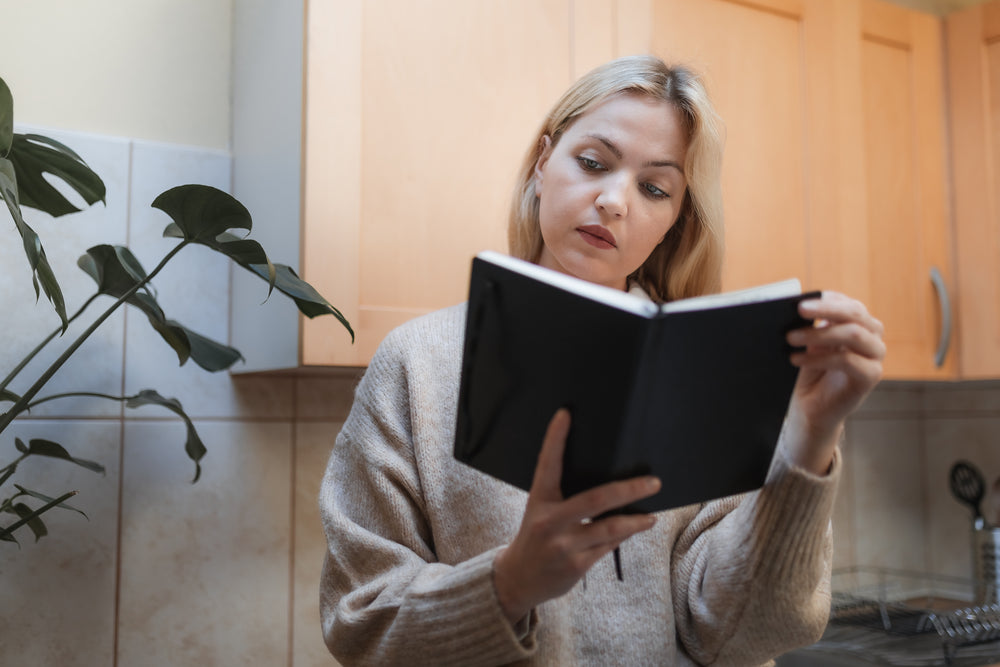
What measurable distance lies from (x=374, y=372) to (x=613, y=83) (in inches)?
16.0

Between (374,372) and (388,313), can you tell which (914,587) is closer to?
(388,313)

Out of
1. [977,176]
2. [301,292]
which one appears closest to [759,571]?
[301,292]

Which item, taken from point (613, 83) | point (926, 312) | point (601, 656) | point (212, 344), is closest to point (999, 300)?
point (926, 312)

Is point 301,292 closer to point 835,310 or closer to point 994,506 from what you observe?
point 835,310

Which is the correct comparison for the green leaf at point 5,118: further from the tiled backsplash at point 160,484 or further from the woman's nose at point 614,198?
the woman's nose at point 614,198

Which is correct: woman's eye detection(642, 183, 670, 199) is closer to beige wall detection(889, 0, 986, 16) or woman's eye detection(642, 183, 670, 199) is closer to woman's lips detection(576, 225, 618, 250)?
woman's lips detection(576, 225, 618, 250)

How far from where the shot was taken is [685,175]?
3.28 ft

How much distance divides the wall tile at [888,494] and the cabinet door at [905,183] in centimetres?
44

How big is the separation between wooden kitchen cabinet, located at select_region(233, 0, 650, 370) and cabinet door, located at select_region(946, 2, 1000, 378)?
87cm

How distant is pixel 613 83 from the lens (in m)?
0.99

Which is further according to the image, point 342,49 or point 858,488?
point 858,488

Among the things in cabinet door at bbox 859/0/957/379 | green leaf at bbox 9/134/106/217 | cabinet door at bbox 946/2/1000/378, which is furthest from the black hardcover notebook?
cabinet door at bbox 946/2/1000/378

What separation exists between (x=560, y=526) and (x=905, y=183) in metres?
1.40

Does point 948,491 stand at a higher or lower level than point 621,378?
lower
